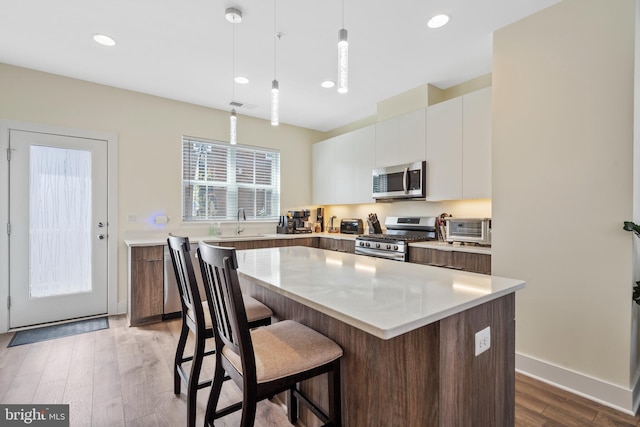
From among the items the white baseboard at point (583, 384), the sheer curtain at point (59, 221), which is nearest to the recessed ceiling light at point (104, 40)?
the sheer curtain at point (59, 221)

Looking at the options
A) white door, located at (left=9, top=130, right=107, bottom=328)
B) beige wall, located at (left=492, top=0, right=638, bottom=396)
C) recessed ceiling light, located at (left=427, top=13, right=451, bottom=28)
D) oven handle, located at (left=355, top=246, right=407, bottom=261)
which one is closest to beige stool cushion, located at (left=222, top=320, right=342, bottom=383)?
beige wall, located at (left=492, top=0, right=638, bottom=396)

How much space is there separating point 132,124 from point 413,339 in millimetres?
4026

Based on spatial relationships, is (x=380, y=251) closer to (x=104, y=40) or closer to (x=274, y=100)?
(x=274, y=100)

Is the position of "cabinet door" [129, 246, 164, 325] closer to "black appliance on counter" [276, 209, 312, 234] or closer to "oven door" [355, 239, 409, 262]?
"black appliance on counter" [276, 209, 312, 234]

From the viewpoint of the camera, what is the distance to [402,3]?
2.16 m

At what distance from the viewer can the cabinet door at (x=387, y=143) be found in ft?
12.3

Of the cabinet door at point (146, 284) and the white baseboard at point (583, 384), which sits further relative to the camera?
the cabinet door at point (146, 284)

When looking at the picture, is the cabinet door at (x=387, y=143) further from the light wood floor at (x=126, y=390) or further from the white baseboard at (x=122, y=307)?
the white baseboard at (x=122, y=307)

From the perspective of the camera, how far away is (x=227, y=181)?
449 centimetres

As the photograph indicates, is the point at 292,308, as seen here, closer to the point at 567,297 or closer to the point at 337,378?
the point at 337,378

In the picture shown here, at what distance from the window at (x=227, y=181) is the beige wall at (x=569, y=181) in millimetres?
3325

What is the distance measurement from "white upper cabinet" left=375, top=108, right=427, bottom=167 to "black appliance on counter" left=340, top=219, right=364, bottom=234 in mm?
1037

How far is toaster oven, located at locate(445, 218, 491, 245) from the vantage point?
2.81 m

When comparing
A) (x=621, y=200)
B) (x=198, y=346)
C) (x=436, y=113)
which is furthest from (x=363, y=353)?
(x=436, y=113)
